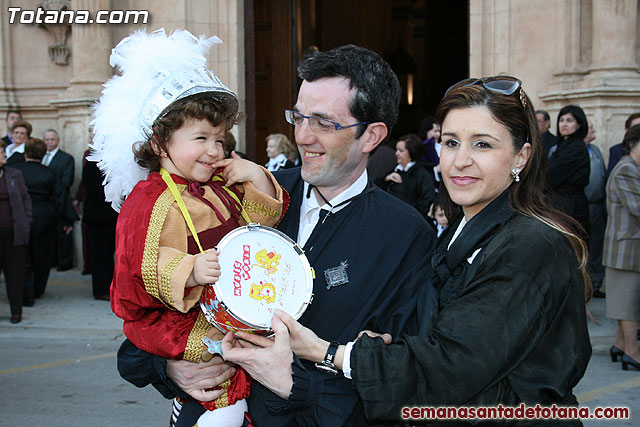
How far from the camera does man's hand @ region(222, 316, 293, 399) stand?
6.89ft

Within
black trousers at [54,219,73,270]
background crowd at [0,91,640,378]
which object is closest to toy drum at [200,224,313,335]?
background crowd at [0,91,640,378]

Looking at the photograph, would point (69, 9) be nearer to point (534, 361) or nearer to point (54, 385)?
point (54, 385)

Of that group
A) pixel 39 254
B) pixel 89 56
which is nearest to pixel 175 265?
pixel 39 254

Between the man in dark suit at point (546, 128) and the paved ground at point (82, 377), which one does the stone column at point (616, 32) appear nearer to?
the man in dark suit at point (546, 128)

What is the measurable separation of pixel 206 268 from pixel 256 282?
0.16 metres

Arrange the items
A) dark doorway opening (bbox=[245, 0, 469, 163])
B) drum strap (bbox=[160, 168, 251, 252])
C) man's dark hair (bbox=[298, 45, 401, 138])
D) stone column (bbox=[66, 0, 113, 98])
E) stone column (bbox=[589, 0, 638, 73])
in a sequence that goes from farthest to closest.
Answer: dark doorway opening (bbox=[245, 0, 469, 163]) < stone column (bbox=[66, 0, 113, 98]) < stone column (bbox=[589, 0, 638, 73]) < man's dark hair (bbox=[298, 45, 401, 138]) < drum strap (bbox=[160, 168, 251, 252])

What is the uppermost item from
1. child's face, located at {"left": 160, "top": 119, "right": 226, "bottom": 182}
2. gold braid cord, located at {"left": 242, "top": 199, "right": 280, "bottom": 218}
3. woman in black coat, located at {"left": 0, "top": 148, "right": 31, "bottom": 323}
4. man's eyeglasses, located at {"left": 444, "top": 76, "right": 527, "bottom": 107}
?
man's eyeglasses, located at {"left": 444, "top": 76, "right": 527, "bottom": 107}

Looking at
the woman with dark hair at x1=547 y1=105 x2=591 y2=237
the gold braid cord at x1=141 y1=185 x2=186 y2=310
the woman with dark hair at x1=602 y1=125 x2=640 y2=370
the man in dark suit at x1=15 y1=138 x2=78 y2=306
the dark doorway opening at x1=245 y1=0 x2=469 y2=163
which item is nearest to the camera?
the gold braid cord at x1=141 y1=185 x2=186 y2=310

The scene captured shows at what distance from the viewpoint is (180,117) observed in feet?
7.97

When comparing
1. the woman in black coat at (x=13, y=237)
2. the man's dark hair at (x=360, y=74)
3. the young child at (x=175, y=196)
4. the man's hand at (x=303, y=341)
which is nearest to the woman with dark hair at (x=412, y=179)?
the woman in black coat at (x=13, y=237)

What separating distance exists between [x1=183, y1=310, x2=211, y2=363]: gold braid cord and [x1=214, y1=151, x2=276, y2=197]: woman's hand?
1.56ft

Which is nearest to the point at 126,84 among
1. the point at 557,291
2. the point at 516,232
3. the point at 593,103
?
the point at 516,232

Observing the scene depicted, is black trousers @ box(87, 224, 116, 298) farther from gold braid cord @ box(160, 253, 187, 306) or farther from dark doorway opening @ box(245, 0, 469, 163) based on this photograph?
gold braid cord @ box(160, 253, 187, 306)

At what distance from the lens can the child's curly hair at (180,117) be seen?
2420 millimetres
